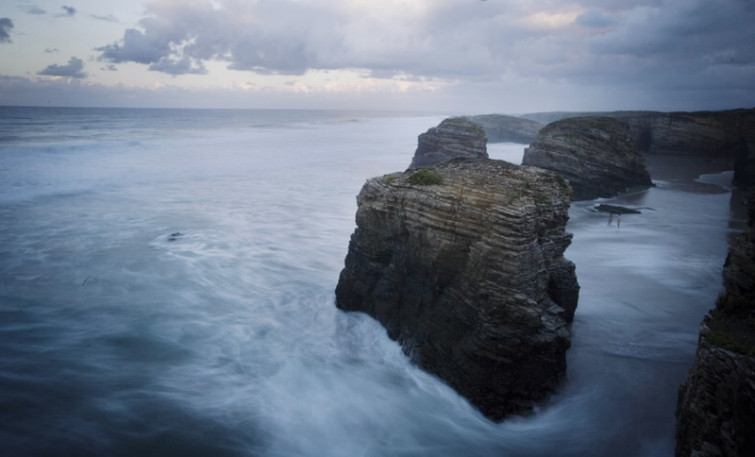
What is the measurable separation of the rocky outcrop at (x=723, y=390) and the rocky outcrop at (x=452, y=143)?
35.2m

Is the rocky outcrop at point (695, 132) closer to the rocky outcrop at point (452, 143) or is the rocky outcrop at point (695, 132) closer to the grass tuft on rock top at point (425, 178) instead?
the rocky outcrop at point (452, 143)

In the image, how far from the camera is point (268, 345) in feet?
46.5

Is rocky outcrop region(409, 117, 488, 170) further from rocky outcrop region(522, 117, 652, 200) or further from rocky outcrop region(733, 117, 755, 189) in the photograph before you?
rocky outcrop region(733, 117, 755, 189)

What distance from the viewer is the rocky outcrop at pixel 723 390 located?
653 cm

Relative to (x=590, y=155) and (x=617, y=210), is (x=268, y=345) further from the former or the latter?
(x=590, y=155)

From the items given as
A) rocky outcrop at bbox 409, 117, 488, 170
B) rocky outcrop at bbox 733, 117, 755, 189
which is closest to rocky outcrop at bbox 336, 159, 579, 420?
rocky outcrop at bbox 409, 117, 488, 170

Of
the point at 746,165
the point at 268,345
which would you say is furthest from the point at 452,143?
the point at 268,345

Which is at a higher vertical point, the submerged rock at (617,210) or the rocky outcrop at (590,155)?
the rocky outcrop at (590,155)

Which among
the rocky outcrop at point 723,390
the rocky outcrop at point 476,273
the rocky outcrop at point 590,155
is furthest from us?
the rocky outcrop at point 590,155

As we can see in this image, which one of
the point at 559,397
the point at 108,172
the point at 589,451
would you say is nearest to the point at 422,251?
the point at 559,397

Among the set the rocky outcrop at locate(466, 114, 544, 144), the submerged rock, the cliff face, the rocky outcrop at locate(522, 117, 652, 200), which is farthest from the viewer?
the rocky outcrop at locate(466, 114, 544, 144)

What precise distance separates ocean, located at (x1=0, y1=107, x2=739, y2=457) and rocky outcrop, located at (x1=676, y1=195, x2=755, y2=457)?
2.87 m

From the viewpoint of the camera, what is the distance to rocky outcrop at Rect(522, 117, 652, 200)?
116 feet

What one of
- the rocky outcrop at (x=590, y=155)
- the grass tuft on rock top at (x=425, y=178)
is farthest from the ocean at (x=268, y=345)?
the rocky outcrop at (x=590, y=155)
